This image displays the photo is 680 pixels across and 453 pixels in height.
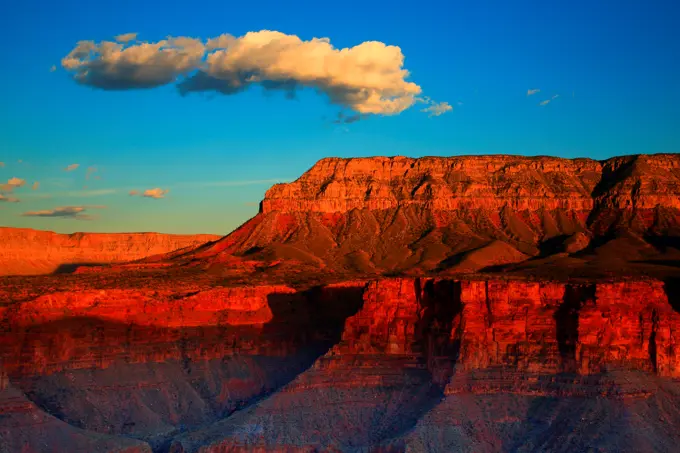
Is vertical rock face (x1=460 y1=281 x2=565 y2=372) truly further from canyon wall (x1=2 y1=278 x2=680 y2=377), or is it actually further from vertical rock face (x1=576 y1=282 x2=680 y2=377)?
vertical rock face (x1=576 y1=282 x2=680 y2=377)

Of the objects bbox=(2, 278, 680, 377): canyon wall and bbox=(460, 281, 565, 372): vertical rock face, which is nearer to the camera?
bbox=(2, 278, 680, 377): canyon wall

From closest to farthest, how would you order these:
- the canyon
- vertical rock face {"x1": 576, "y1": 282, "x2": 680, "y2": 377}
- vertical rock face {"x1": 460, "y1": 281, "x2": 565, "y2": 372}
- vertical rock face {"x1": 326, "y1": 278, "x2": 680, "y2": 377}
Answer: the canyon, vertical rock face {"x1": 576, "y1": 282, "x2": 680, "y2": 377}, vertical rock face {"x1": 326, "y1": 278, "x2": 680, "y2": 377}, vertical rock face {"x1": 460, "y1": 281, "x2": 565, "y2": 372}

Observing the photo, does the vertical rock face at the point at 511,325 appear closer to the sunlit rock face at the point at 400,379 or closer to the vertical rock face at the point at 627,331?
the sunlit rock face at the point at 400,379

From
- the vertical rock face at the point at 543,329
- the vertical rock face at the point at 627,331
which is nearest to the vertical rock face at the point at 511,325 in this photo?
the vertical rock face at the point at 543,329

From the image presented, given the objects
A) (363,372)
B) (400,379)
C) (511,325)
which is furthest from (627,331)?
(363,372)

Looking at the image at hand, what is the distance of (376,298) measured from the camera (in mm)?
82188

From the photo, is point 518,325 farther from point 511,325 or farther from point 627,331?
point 627,331

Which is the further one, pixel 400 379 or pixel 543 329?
pixel 400 379

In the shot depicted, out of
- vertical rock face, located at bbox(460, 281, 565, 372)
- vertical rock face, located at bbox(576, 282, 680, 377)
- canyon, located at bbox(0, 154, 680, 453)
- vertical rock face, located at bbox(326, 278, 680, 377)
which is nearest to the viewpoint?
canyon, located at bbox(0, 154, 680, 453)

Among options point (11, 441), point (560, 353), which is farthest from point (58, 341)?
point (560, 353)

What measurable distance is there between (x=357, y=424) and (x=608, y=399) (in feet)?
56.9

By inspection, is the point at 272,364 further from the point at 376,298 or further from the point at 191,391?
the point at 376,298

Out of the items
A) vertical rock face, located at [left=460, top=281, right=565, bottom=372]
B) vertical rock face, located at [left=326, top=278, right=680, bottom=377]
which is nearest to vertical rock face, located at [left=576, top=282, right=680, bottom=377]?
vertical rock face, located at [left=326, top=278, right=680, bottom=377]

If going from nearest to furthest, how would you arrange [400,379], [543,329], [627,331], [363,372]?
[627,331] < [543,329] < [400,379] < [363,372]
